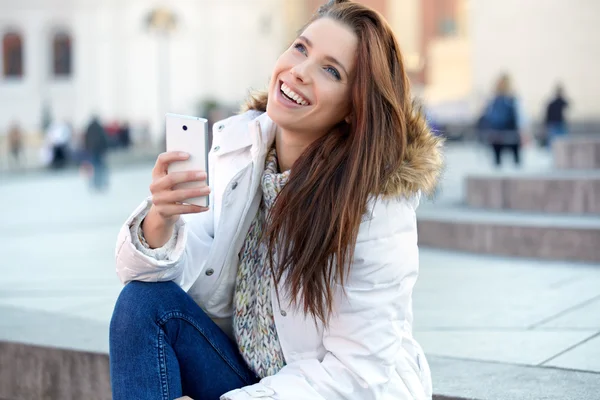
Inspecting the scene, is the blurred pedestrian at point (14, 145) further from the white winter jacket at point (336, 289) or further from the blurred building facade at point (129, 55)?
the white winter jacket at point (336, 289)

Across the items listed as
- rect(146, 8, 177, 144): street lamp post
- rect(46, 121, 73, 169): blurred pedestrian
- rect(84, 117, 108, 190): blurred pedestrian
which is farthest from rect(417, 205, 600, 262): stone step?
rect(146, 8, 177, 144): street lamp post

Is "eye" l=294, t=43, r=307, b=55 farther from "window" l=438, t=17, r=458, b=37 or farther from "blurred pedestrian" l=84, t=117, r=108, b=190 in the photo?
"window" l=438, t=17, r=458, b=37

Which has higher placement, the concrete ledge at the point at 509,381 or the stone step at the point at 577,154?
the stone step at the point at 577,154

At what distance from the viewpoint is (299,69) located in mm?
2160

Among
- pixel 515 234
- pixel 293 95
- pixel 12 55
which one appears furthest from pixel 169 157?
pixel 12 55

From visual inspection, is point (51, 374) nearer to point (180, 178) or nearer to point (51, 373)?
point (51, 373)

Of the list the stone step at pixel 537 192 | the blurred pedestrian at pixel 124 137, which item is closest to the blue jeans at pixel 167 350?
the stone step at pixel 537 192

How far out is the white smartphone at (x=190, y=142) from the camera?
2.00 metres

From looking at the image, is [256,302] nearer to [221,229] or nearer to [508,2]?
[221,229]

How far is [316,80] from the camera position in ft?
7.11

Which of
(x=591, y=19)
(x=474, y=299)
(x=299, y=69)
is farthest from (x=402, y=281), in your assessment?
(x=591, y=19)

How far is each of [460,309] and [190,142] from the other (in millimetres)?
2297

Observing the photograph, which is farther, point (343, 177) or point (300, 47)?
point (300, 47)

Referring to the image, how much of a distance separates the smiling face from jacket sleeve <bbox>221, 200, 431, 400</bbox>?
0.91ft
